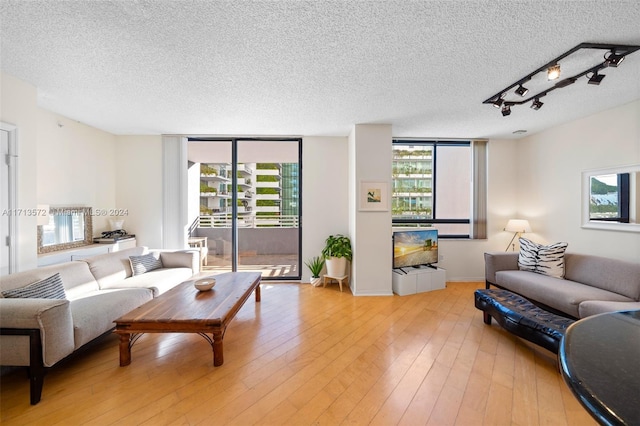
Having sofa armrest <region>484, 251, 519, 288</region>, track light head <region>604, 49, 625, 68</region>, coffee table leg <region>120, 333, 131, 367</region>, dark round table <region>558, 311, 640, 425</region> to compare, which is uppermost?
track light head <region>604, 49, 625, 68</region>

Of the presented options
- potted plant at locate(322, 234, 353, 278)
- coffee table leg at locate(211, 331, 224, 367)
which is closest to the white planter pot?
potted plant at locate(322, 234, 353, 278)

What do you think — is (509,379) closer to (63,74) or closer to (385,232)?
(385,232)

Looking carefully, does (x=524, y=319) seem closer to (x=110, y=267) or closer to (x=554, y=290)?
(x=554, y=290)

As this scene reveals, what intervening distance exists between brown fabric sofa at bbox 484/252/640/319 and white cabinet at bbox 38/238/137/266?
5740 millimetres

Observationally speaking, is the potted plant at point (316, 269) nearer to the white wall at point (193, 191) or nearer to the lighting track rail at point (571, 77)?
the white wall at point (193, 191)

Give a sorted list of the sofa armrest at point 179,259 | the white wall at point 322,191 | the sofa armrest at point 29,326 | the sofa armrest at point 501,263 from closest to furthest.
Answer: the sofa armrest at point 29,326 < the sofa armrest at point 501,263 < the sofa armrest at point 179,259 < the white wall at point 322,191

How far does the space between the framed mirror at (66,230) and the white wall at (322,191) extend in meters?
3.39

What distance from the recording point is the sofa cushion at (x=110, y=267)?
9.73 feet

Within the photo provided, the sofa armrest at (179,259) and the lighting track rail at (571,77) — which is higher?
the lighting track rail at (571,77)

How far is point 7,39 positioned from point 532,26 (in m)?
3.90

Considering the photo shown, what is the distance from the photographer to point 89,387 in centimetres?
184

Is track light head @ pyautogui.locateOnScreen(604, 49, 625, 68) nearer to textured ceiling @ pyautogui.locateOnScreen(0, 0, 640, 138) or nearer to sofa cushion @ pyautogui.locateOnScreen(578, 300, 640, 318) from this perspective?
textured ceiling @ pyautogui.locateOnScreen(0, 0, 640, 138)

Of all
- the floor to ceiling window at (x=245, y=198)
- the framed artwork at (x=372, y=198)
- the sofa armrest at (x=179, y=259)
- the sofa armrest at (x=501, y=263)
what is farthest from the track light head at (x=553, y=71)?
the sofa armrest at (x=179, y=259)

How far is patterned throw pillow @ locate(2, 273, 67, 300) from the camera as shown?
6.60 ft
